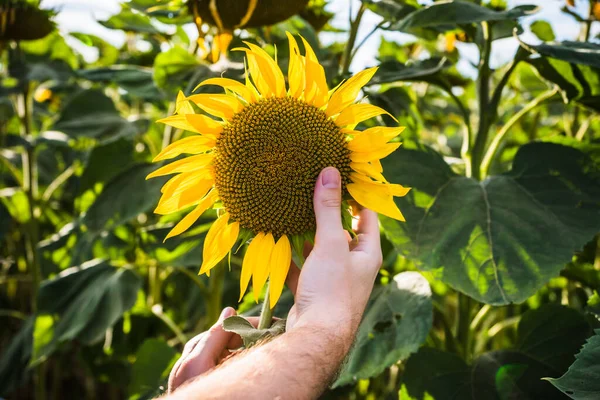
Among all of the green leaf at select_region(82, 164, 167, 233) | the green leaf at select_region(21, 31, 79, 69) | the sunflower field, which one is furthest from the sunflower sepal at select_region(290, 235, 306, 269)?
the green leaf at select_region(21, 31, 79, 69)

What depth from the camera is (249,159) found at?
2.28ft

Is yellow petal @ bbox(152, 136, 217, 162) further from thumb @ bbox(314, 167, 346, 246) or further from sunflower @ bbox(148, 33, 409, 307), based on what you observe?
thumb @ bbox(314, 167, 346, 246)

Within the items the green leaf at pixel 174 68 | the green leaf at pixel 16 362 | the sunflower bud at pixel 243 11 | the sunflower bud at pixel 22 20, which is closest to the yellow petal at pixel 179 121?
the sunflower bud at pixel 243 11

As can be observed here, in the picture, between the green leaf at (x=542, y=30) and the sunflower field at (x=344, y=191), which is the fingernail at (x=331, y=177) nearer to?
the sunflower field at (x=344, y=191)

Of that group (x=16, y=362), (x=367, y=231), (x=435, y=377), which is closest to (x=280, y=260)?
(x=367, y=231)

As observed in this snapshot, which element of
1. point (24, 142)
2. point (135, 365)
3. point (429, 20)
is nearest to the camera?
point (429, 20)

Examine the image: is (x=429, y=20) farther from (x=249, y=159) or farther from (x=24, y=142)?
(x=24, y=142)

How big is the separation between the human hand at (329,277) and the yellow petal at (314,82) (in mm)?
87

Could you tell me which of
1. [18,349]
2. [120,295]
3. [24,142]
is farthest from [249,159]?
[18,349]

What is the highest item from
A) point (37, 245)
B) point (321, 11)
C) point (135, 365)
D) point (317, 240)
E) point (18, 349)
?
point (321, 11)

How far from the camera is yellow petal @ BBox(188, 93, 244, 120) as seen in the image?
2.31 ft

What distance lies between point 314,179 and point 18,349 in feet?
4.46

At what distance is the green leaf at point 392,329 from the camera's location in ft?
2.97

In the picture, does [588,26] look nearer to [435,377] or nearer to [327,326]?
[435,377]
